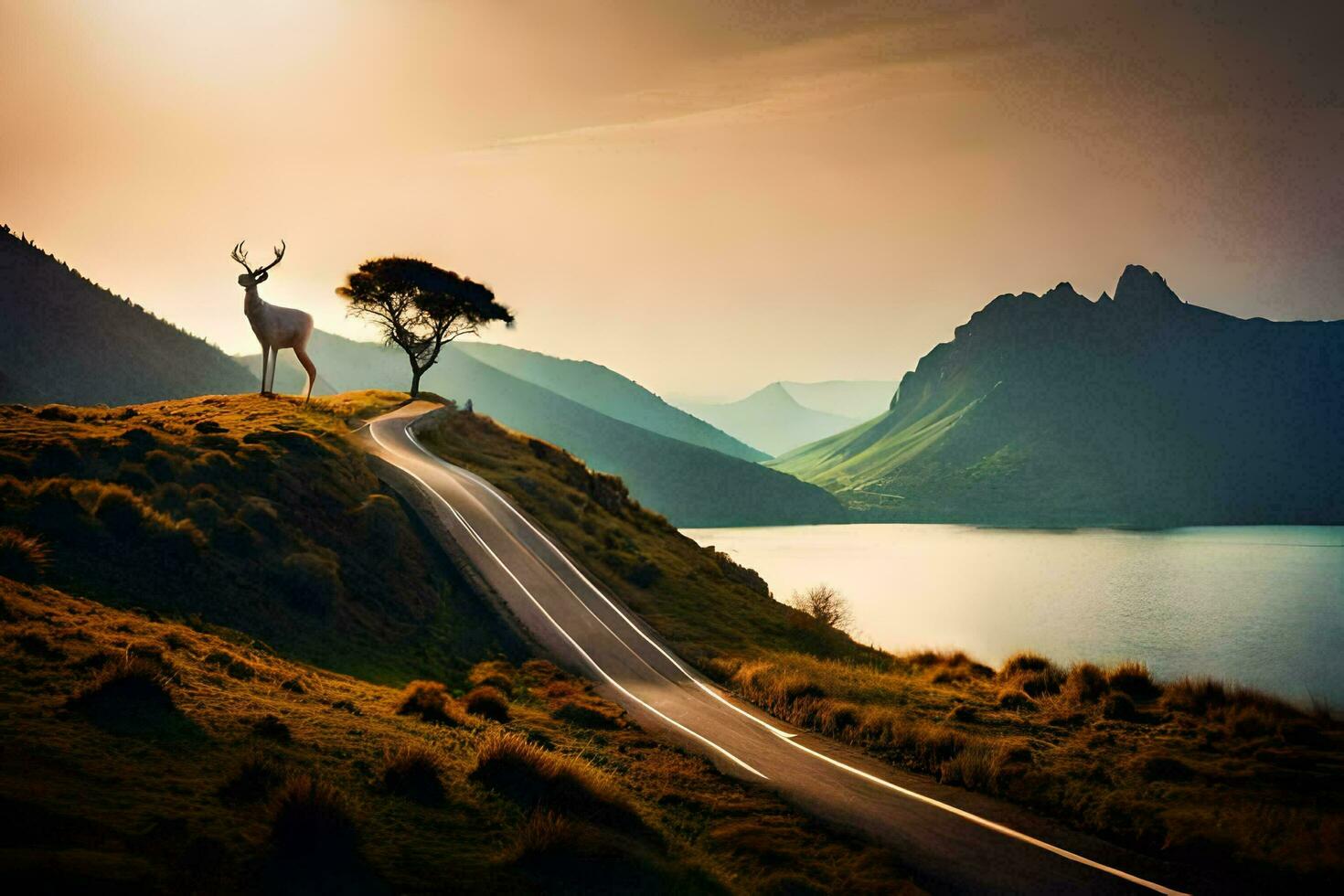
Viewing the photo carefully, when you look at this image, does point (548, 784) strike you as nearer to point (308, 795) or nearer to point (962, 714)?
point (308, 795)

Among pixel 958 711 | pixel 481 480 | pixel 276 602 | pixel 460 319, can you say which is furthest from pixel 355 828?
pixel 460 319

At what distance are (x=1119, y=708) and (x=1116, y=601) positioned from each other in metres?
54.7

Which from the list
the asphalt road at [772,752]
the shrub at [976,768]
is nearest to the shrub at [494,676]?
the asphalt road at [772,752]

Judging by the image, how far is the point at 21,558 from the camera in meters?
17.6

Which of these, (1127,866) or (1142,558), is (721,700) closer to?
(1127,866)

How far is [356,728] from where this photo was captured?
1356cm

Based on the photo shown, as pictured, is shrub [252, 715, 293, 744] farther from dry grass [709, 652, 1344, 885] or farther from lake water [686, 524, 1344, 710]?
lake water [686, 524, 1344, 710]

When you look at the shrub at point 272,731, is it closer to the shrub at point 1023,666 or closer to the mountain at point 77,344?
the shrub at point 1023,666

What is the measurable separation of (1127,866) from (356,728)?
13047mm

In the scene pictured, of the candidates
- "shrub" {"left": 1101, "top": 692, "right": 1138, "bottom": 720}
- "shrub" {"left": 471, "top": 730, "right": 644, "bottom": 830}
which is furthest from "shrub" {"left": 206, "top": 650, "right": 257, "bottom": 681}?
"shrub" {"left": 1101, "top": 692, "right": 1138, "bottom": 720}

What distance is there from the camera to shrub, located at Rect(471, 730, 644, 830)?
1169 cm

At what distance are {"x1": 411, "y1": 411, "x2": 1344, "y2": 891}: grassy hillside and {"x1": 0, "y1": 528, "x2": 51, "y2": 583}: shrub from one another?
1930cm

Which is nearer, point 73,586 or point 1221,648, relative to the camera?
point 73,586

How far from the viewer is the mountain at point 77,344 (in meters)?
102
